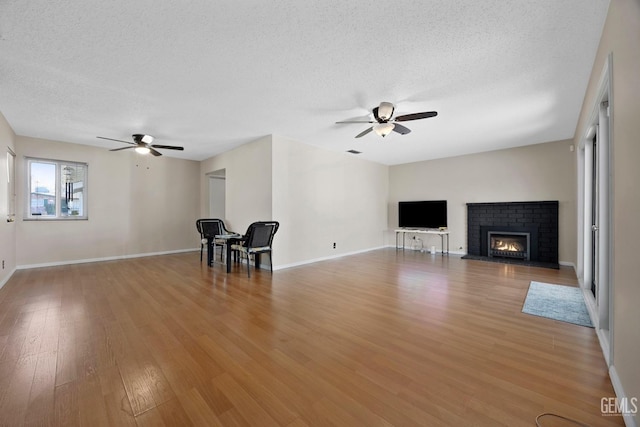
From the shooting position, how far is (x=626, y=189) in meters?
1.44

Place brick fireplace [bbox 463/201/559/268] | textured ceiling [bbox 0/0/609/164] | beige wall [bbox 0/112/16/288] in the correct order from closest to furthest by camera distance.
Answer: textured ceiling [bbox 0/0/609/164], beige wall [bbox 0/112/16/288], brick fireplace [bbox 463/201/559/268]

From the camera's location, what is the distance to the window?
5.22m

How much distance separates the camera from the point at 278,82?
2967 millimetres

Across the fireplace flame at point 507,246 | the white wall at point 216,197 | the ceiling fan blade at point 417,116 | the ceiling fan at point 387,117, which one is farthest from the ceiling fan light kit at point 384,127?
the white wall at point 216,197

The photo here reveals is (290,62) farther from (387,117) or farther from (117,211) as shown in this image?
(117,211)

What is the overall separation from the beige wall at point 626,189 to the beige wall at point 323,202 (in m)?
4.39

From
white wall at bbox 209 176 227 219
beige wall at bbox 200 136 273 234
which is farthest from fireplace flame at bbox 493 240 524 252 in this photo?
white wall at bbox 209 176 227 219

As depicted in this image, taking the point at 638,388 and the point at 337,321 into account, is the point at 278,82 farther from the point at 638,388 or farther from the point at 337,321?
the point at 638,388

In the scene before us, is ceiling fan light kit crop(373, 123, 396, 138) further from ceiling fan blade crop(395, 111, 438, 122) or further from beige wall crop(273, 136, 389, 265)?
beige wall crop(273, 136, 389, 265)

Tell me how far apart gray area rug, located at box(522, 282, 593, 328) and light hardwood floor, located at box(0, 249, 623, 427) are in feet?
0.49

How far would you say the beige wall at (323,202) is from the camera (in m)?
5.21

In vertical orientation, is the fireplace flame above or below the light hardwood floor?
above

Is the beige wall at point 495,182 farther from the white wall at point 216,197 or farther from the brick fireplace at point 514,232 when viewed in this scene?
the white wall at point 216,197

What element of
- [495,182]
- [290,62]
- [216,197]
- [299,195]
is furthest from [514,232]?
[216,197]
